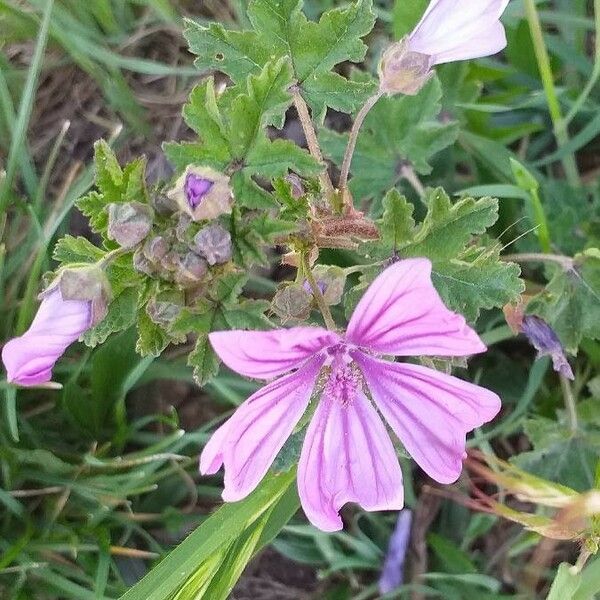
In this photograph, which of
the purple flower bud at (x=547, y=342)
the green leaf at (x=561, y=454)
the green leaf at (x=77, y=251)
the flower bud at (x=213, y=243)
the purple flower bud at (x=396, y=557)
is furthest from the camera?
the purple flower bud at (x=396, y=557)

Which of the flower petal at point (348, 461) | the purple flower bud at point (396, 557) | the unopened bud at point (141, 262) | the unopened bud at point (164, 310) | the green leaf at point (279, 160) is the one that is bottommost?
the purple flower bud at point (396, 557)

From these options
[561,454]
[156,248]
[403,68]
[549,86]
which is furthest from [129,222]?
[561,454]

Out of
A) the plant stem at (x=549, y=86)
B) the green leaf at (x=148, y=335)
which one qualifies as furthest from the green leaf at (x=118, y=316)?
the plant stem at (x=549, y=86)

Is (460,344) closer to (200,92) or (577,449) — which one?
(200,92)

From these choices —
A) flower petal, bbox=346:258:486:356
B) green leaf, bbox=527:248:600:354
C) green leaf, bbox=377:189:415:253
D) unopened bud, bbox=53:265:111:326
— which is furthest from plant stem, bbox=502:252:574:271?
unopened bud, bbox=53:265:111:326

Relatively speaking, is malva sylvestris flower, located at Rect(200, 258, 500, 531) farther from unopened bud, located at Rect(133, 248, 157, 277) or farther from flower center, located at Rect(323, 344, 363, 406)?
unopened bud, located at Rect(133, 248, 157, 277)

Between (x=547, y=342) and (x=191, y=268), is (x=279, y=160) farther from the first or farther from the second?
(x=547, y=342)

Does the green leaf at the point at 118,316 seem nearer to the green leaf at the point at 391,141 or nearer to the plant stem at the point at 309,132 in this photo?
the plant stem at the point at 309,132
